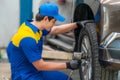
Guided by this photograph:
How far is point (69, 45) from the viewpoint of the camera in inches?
233

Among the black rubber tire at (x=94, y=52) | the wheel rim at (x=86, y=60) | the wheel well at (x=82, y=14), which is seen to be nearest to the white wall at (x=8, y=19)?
the wheel well at (x=82, y=14)

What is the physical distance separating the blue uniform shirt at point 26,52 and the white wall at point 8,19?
3306 mm

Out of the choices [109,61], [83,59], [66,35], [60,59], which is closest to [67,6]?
[66,35]

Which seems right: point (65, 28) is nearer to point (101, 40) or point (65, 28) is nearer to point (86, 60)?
point (86, 60)

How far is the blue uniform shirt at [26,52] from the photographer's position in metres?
3.30

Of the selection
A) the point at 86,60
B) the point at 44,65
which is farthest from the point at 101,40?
the point at 44,65

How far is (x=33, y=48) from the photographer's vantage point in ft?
10.8

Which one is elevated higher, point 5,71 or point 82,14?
point 82,14

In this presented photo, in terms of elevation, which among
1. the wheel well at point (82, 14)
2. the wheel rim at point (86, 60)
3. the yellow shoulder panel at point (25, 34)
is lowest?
the wheel rim at point (86, 60)

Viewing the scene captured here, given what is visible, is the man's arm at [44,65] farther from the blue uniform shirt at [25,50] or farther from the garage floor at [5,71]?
the garage floor at [5,71]

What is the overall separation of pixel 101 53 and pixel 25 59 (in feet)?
2.53

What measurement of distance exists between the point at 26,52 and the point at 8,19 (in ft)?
11.9

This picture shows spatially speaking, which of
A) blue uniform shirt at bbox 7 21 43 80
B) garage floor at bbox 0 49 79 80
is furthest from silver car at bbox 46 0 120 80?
garage floor at bbox 0 49 79 80

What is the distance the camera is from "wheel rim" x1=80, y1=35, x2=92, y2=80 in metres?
3.93
